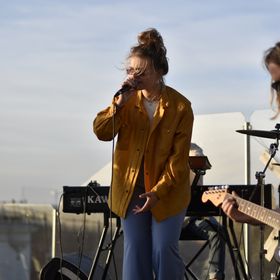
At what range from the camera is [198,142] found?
7133mm

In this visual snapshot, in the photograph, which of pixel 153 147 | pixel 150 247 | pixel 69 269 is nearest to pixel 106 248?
pixel 69 269

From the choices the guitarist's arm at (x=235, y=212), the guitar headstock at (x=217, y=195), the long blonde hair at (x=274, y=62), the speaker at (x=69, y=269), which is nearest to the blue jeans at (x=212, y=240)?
the speaker at (x=69, y=269)

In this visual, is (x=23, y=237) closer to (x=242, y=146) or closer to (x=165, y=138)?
(x=242, y=146)

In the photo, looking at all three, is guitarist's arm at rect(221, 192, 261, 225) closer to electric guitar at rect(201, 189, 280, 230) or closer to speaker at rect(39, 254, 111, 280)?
electric guitar at rect(201, 189, 280, 230)

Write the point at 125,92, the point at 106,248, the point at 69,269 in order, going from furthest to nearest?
the point at 69,269, the point at 106,248, the point at 125,92

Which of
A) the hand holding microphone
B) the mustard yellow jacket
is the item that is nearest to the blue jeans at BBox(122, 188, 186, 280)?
the mustard yellow jacket

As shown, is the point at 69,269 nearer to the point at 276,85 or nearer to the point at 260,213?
the point at 260,213

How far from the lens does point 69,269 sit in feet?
18.0

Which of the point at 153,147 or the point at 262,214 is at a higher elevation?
the point at 153,147

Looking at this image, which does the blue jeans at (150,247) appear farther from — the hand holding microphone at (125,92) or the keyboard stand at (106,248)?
the keyboard stand at (106,248)

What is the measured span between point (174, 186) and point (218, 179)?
284cm

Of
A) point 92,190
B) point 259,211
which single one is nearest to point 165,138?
point 259,211

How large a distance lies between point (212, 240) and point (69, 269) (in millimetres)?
1426

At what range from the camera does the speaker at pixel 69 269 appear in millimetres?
5430
